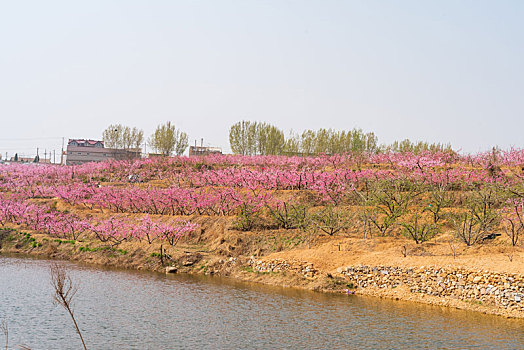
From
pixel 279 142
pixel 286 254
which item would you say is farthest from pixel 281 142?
pixel 286 254

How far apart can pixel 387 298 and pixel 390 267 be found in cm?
140

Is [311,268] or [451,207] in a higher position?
[451,207]

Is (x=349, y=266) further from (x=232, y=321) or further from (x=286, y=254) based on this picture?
(x=232, y=321)

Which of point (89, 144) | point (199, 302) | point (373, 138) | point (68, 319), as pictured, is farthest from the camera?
point (89, 144)

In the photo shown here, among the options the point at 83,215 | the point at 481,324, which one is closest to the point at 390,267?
the point at 481,324

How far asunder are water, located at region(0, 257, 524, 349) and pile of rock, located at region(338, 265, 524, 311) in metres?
0.93

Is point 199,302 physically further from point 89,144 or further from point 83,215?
point 89,144

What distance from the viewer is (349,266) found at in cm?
2259

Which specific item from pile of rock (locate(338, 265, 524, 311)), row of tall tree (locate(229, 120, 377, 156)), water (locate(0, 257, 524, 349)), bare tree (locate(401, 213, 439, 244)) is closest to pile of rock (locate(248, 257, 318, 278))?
pile of rock (locate(338, 265, 524, 311))

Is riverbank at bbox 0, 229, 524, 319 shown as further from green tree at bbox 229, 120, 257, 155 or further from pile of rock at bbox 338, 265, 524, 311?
green tree at bbox 229, 120, 257, 155

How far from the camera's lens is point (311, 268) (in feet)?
77.0

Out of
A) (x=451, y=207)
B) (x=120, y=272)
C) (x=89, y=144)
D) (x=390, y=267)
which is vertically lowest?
(x=120, y=272)

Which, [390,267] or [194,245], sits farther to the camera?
[194,245]

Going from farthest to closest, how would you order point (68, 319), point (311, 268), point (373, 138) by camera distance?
point (373, 138)
point (311, 268)
point (68, 319)
